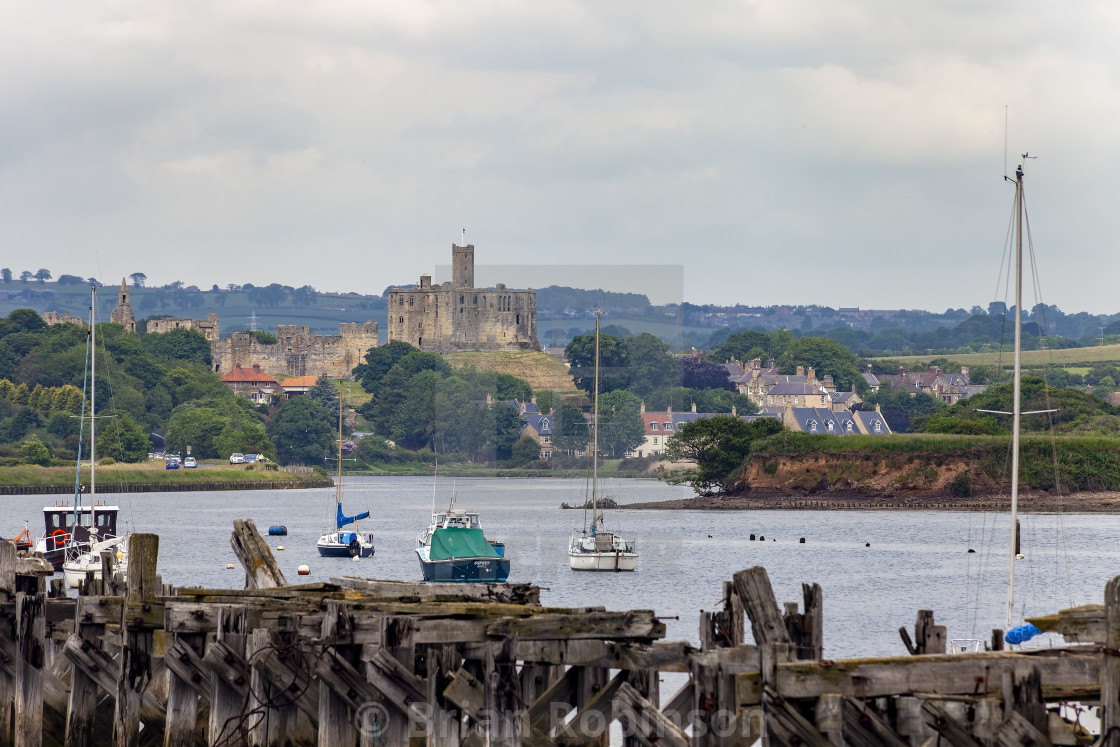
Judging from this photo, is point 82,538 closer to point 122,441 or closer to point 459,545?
point 459,545

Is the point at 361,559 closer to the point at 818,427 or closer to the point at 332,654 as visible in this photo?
the point at 332,654

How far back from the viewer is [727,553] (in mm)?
68250

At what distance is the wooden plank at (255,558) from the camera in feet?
64.0

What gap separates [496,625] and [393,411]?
179 m

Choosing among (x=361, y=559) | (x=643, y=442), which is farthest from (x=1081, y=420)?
(x=361, y=559)

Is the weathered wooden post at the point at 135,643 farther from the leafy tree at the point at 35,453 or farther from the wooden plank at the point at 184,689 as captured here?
the leafy tree at the point at 35,453

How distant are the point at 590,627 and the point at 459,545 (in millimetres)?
38972

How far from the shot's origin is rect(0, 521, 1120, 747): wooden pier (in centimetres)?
1153

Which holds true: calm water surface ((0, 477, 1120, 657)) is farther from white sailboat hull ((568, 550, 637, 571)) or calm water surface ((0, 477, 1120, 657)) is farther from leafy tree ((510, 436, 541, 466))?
leafy tree ((510, 436, 541, 466))

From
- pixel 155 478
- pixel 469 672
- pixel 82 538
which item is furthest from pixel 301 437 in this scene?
pixel 469 672

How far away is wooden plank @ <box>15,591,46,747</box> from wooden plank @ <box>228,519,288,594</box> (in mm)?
2329

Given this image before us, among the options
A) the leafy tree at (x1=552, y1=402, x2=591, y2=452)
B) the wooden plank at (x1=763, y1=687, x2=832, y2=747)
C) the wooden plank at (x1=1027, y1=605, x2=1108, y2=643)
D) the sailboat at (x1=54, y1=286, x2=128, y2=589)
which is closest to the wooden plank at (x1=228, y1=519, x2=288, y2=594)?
the wooden plank at (x1=763, y1=687, x2=832, y2=747)

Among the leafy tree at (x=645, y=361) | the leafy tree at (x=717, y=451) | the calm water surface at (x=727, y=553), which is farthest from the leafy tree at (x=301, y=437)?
the leafy tree at (x=645, y=361)

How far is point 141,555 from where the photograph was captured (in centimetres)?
1706
